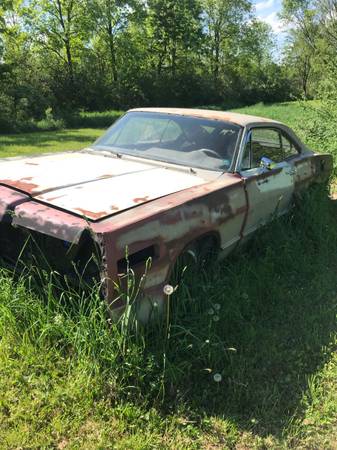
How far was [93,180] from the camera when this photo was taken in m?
3.27

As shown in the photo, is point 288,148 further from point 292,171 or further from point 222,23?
point 222,23

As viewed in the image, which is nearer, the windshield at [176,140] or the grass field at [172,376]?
the grass field at [172,376]

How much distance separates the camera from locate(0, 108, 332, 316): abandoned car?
2584 millimetres

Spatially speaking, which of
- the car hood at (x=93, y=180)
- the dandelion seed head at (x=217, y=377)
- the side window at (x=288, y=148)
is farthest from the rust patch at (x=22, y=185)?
the side window at (x=288, y=148)

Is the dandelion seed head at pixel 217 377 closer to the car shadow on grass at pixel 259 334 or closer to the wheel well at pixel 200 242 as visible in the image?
the car shadow on grass at pixel 259 334

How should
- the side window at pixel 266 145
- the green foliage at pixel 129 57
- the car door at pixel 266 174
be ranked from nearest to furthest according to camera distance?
1. the car door at pixel 266 174
2. the side window at pixel 266 145
3. the green foliage at pixel 129 57

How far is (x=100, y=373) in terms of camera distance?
257cm

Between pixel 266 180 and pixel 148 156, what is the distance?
3.95 ft

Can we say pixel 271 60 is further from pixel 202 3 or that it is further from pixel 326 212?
pixel 326 212

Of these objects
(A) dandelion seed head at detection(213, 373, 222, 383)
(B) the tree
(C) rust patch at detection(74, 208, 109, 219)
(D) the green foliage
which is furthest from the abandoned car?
(B) the tree

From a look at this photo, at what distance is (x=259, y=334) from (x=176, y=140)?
6.87ft

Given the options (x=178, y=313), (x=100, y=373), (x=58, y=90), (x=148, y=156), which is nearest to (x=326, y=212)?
(x=148, y=156)

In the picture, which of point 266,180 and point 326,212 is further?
point 326,212

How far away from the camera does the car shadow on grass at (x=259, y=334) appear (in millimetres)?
2590
